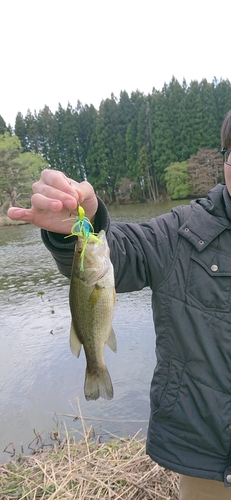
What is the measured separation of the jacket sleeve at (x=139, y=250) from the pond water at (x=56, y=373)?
2519 mm

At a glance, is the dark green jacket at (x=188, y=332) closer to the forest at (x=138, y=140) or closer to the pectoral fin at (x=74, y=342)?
the pectoral fin at (x=74, y=342)

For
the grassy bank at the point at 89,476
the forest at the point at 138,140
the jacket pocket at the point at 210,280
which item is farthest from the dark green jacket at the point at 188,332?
the forest at the point at 138,140

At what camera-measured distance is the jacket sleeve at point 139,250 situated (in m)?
1.62

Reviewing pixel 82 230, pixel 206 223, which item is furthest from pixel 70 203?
pixel 206 223

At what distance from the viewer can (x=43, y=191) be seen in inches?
50.9

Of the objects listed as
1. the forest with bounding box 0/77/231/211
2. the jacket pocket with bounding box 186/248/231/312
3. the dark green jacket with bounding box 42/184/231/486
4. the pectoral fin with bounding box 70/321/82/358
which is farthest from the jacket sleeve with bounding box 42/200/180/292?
the forest with bounding box 0/77/231/211

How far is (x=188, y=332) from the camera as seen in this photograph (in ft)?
5.49

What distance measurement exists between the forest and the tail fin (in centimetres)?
3342

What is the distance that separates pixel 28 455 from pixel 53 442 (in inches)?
11.4

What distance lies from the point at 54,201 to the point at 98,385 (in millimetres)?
851

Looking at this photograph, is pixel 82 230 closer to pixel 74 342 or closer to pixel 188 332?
pixel 74 342

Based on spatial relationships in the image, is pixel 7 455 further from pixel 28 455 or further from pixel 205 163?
pixel 205 163

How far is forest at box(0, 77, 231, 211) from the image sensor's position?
36.3 meters

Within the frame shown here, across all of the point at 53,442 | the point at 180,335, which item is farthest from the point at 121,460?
the point at 180,335
